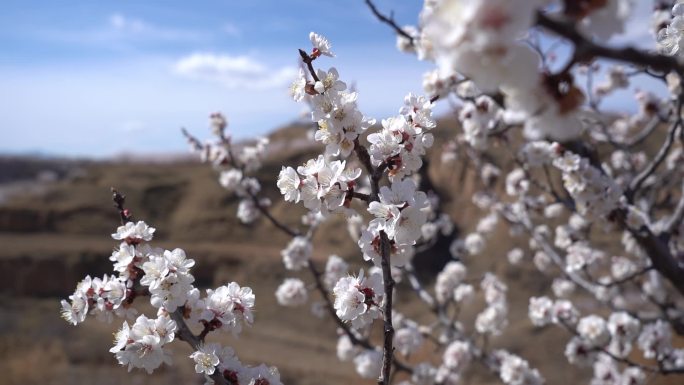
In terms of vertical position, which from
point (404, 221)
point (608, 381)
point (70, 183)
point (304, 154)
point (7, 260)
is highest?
point (304, 154)

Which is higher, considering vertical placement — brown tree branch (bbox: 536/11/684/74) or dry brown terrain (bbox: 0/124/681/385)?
dry brown terrain (bbox: 0/124/681/385)

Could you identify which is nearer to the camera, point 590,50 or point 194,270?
point 590,50

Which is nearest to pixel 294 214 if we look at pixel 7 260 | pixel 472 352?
pixel 7 260

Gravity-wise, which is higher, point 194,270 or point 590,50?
point 194,270

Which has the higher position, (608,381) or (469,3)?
(608,381)

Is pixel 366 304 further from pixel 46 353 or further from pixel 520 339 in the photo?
pixel 46 353

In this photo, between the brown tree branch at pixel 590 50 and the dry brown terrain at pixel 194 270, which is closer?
the brown tree branch at pixel 590 50

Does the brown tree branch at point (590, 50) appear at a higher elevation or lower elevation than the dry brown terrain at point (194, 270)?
lower

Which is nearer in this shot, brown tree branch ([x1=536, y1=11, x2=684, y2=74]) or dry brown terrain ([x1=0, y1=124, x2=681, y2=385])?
brown tree branch ([x1=536, y1=11, x2=684, y2=74])
